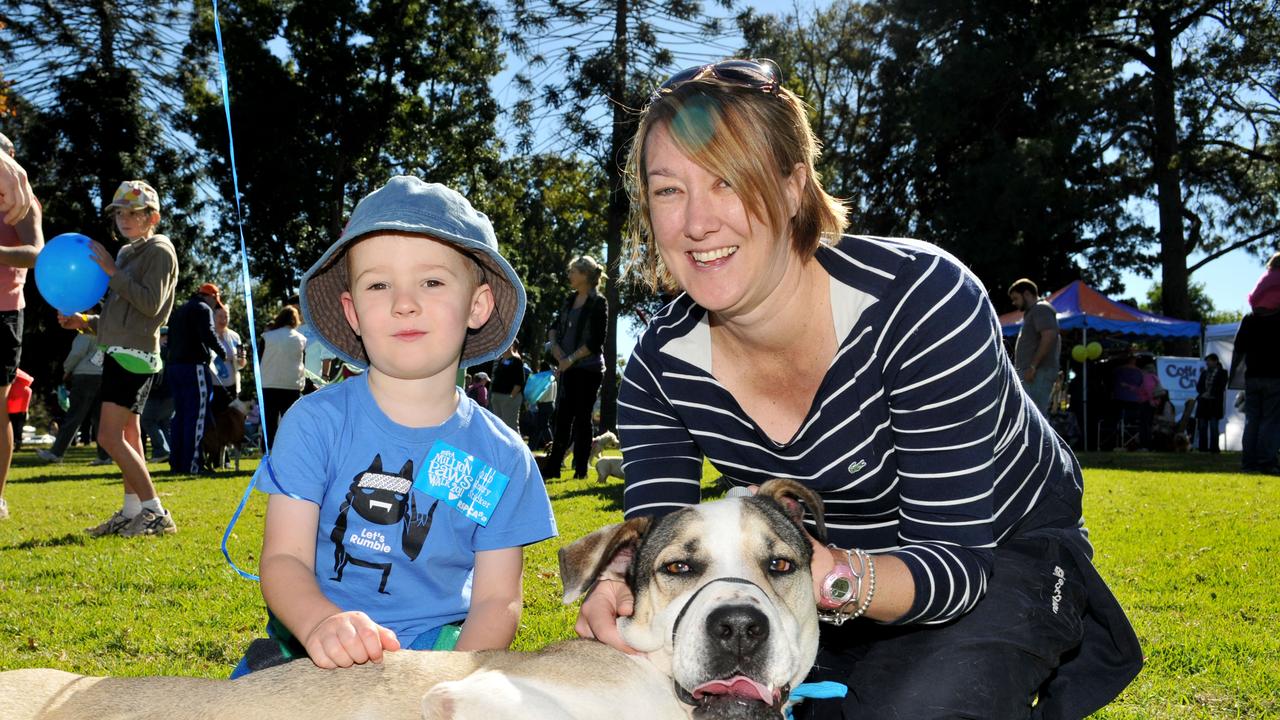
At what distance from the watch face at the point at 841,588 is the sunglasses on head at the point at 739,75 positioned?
66.3 inches

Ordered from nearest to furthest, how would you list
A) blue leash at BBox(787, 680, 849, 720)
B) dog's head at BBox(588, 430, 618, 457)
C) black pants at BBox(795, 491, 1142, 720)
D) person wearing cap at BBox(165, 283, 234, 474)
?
blue leash at BBox(787, 680, 849, 720)
black pants at BBox(795, 491, 1142, 720)
person wearing cap at BBox(165, 283, 234, 474)
dog's head at BBox(588, 430, 618, 457)

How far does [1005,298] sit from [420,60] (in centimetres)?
2509

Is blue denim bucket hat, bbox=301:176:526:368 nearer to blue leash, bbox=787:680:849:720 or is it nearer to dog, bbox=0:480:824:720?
dog, bbox=0:480:824:720

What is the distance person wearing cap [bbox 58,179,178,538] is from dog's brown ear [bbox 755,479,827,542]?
6244 mm

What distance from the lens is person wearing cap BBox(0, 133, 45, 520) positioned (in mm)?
7039

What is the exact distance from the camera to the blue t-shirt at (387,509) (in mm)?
3277

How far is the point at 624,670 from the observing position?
9.80 feet

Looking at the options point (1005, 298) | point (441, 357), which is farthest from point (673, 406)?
point (1005, 298)

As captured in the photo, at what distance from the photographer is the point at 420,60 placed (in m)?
38.8

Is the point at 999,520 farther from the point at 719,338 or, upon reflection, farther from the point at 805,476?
the point at 719,338

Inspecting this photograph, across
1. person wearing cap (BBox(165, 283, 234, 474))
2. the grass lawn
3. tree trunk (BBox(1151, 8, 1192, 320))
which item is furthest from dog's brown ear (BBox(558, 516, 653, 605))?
tree trunk (BBox(1151, 8, 1192, 320))

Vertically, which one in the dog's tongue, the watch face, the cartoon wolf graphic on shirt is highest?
the cartoon wolf graphic on shirt

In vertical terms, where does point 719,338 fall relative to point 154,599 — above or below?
above

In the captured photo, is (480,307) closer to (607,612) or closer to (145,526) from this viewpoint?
(607,612)
